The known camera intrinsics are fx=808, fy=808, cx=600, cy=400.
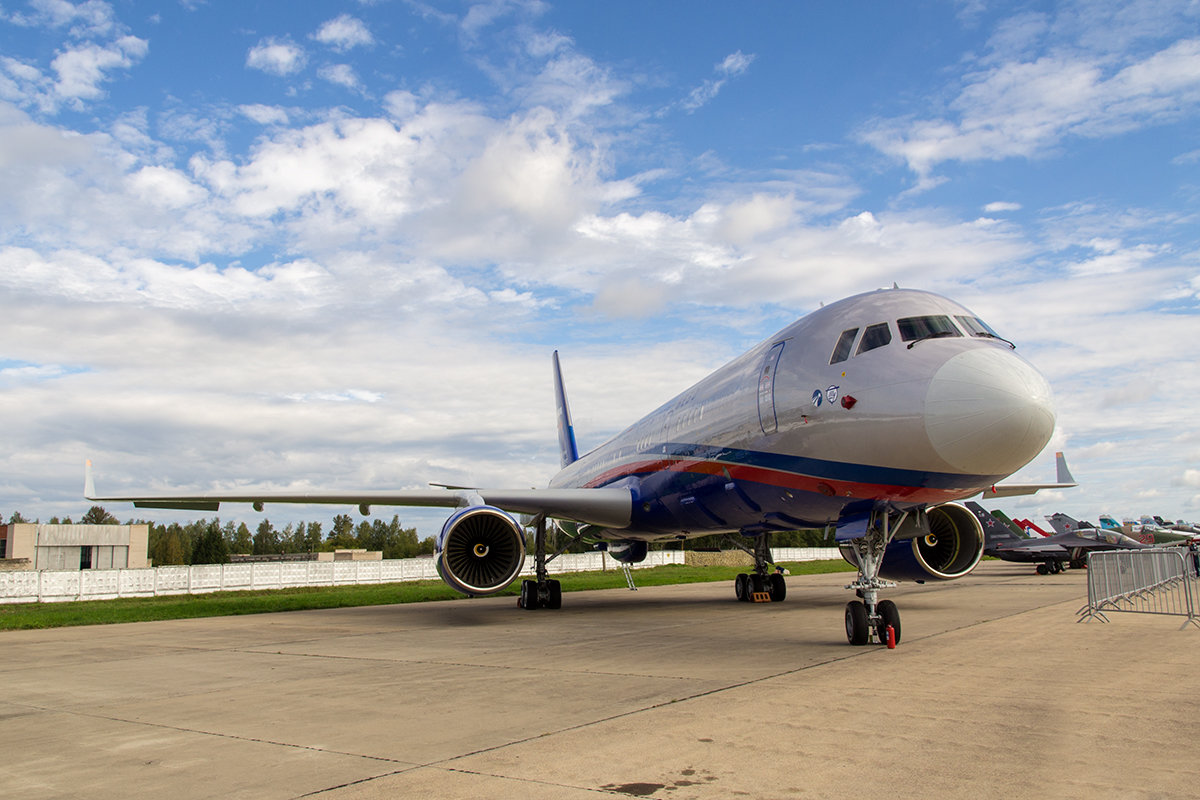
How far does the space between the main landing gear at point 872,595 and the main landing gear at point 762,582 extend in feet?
26.6

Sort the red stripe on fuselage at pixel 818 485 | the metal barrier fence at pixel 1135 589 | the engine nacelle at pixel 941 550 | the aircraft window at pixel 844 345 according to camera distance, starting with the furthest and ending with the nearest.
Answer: the metal barrier fence at pixel 1135 589, the engine nacelle at pixel 941 550, the aircraft window at pixel 844 345, the red stripe on fuselage at pixel 818 485

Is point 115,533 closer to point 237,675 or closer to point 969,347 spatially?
point 237,675

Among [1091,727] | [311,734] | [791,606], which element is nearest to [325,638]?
[311,734]

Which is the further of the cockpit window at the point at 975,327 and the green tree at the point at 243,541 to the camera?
→ the green tree at the point at 243,541

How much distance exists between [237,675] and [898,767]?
702cm

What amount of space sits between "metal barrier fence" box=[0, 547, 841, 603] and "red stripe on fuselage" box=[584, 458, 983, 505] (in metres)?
18.6

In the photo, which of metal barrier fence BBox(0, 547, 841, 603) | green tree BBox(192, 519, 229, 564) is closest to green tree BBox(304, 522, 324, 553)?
green tree BBox(192, 519, 229, 564)

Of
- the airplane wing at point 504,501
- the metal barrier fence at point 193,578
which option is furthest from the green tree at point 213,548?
the airplane wing at point 504,501

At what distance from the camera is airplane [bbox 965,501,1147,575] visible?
3303cm

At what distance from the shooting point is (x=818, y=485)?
993cm

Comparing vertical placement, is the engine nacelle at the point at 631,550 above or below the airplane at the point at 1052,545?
above

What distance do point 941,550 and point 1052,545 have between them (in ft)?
79.6

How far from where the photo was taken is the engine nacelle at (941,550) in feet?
40.9

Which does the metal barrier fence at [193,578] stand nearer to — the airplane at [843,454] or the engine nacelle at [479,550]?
the airplane at [843,454]
